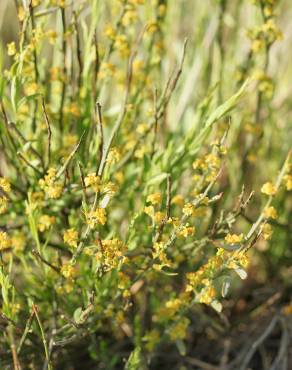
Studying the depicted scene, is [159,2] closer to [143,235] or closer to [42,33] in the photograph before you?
[42,33]

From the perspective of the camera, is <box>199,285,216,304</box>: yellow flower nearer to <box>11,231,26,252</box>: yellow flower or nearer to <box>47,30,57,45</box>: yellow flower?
<box>11,231,26,252</box>: yellow flower

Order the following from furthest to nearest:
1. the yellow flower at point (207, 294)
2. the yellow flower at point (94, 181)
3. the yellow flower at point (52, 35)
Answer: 1. the yellow flower at point (52, 35)
2. the yellow flower at point (207, 294)
3. the yellow flower at point (94, 181)

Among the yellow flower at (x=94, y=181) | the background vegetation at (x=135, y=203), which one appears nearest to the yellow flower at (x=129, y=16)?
the background vegetation at (x=135, y=203)

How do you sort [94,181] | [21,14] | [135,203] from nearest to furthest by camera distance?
[94,181]
[21,14]
[135,203]

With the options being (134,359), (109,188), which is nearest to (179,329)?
(134,359)

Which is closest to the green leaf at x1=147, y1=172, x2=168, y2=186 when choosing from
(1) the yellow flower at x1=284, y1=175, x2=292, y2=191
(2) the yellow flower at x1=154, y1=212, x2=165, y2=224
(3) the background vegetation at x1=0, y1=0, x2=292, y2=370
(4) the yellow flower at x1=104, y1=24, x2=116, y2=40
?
(3) the background vegetation at x1=0, y1=0, x2=292, y2=370

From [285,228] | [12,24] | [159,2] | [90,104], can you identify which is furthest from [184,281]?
[12,24]

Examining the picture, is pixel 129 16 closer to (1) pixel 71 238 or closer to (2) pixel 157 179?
(2) pixel 157 179

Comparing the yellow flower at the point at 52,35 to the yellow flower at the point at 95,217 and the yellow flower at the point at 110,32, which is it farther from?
the yellow flower at the point at 95,217
